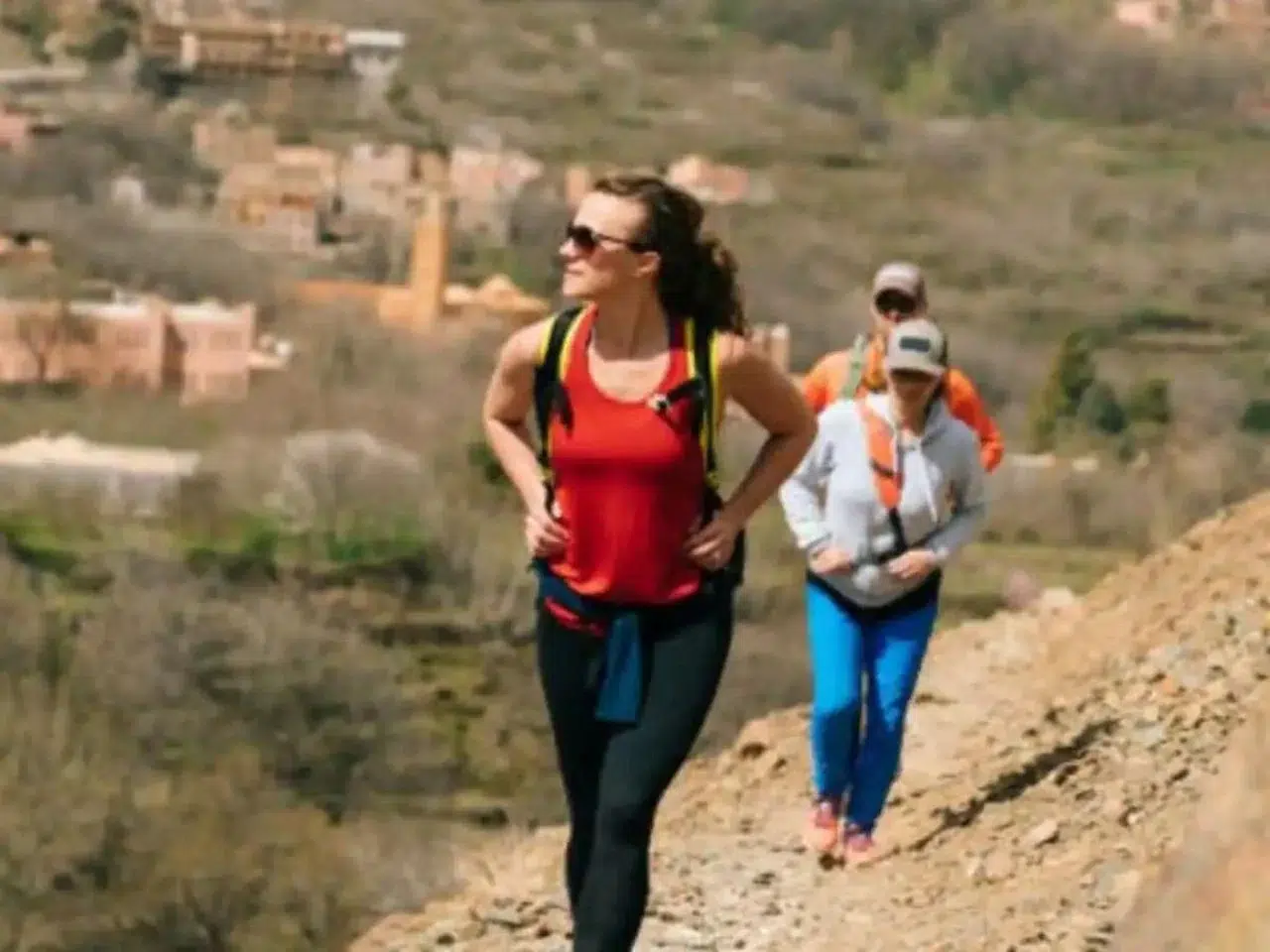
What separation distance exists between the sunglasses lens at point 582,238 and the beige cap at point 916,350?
1184mm

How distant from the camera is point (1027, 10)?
12688 millimetres

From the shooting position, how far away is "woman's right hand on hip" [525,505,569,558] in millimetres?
3166

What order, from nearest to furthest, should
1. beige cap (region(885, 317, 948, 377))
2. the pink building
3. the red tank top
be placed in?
the red tank top
beige cap (region(885, 317, 948, 377))
the pink building

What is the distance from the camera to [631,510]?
311 centimetres

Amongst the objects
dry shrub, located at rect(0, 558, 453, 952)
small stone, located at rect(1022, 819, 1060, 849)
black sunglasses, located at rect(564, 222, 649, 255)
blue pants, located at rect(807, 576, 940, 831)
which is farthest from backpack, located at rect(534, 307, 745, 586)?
dry shrub, located at rect(0, 558, 453, 952)

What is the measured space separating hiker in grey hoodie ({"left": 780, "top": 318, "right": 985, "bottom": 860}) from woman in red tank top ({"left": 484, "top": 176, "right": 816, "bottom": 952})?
1.04 metres

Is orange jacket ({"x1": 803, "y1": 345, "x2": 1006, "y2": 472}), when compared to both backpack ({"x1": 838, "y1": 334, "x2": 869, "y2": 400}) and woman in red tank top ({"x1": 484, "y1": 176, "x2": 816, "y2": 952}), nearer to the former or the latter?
backpack ({"x1": 838, "y1": 334, "x2": 869, "y2": 400})

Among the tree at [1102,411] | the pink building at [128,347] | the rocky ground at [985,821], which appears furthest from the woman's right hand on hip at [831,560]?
the tree at [1102,411]

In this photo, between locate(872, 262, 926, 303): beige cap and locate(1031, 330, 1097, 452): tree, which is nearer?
locate(872, 262, 926, 303): beige cap

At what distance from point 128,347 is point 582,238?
819 centimetres

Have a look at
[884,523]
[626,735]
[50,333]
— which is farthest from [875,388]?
[50,333]

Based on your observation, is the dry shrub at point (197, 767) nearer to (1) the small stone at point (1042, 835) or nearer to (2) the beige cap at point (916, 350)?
(1) the small stone at point (1042, 835)

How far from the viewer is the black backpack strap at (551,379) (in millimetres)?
3137

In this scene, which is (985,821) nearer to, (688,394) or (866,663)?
(866,663)
